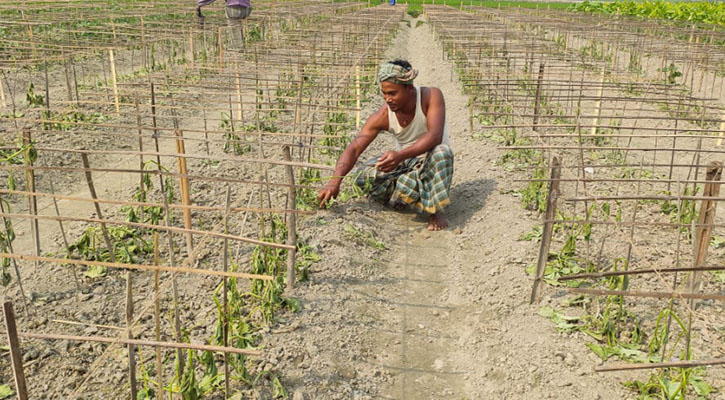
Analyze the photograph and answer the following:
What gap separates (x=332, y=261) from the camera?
4.07 m

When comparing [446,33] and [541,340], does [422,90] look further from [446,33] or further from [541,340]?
[446,33]

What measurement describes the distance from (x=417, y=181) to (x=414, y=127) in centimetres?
43

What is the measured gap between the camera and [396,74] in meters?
4.09

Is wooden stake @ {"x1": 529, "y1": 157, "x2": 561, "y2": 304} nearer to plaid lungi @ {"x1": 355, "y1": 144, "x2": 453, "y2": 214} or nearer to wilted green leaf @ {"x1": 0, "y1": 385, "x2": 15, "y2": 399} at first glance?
plaid lungi @ {"x1": 355, "y1": 144, "x2": 453, "y2": 214}

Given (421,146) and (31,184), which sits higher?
(421,146)

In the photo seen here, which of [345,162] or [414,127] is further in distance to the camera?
[414,127]

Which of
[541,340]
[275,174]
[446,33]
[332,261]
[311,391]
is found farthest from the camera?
[446,33]

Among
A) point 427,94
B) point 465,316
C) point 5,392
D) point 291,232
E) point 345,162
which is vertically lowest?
point 465,316

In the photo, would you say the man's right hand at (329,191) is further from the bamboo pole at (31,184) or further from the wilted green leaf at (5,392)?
the wilted green leaf at (5,392)

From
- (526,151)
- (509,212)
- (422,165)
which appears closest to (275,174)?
(422,165)

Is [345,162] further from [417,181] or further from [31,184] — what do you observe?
[31,184]

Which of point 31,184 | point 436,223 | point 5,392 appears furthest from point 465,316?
point 31,184

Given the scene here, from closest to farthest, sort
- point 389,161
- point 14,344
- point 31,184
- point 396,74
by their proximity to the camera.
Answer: point 14,344
point 31,184
point 396,74
point 389,161

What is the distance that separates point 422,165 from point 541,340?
5.89 ft
